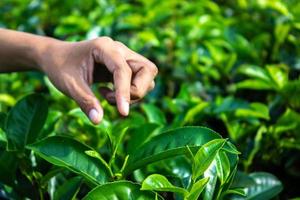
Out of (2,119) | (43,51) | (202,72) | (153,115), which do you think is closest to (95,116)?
(43,51)

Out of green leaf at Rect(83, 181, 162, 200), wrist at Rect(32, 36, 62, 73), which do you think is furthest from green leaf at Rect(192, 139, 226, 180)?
wrist at Rect(32, 36, 62, 73)

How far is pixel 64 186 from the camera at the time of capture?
1307mm

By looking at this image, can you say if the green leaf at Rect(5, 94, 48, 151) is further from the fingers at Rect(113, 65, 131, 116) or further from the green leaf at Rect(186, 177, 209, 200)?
the green leaf at Rect(186, 177, 209, 200)

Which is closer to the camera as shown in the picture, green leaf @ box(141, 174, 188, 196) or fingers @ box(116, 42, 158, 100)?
green leaf @ box(141, 174, 188, 196)

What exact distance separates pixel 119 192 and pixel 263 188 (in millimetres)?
490

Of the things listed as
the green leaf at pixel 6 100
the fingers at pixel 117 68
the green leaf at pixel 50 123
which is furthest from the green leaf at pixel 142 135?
the green leaf at pixel 6 100

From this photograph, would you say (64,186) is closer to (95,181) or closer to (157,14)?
(95,181)

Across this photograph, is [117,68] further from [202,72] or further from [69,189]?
[202,72]

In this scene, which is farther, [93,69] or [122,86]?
[93,69]

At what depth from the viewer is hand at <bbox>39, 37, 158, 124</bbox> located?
116 cm

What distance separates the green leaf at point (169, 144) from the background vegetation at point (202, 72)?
13 cm

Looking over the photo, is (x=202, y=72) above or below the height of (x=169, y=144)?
below

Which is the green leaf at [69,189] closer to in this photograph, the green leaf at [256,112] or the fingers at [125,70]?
the fingers at [125,70]

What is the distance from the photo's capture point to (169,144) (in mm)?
1237
